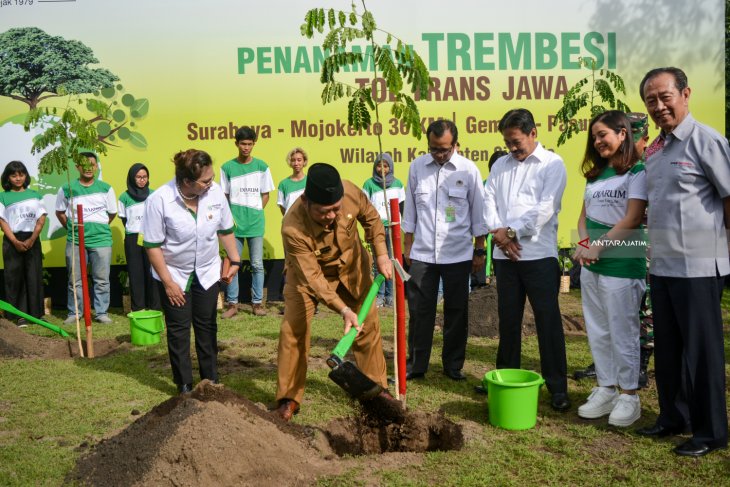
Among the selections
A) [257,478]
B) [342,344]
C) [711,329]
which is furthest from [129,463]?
[711,329]

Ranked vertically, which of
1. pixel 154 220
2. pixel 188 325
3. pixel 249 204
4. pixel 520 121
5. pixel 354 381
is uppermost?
pixel 520 121

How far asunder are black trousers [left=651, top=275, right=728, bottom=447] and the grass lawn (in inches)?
8.3

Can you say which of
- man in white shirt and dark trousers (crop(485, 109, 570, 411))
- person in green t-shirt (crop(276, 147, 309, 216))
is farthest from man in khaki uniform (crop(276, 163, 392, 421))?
person in green t-shirt (crop(276, 147, 309, 216))

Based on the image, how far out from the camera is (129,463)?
3889 millimetres

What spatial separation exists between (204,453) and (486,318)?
15.5 feet

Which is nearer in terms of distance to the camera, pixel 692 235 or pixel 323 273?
pixel 692 235

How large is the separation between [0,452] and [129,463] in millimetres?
1192

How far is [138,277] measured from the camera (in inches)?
381

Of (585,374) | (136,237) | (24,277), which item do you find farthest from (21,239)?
(585,374)

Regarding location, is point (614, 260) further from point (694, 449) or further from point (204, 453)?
point (204, 453)

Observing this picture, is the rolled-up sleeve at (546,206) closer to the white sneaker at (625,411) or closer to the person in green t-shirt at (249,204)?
the white sneaker at (625,411)

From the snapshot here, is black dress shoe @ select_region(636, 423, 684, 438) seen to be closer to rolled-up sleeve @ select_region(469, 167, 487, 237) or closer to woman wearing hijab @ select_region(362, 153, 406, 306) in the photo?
rolled-up sleeve @ select_region(469, 167, 487, 237)

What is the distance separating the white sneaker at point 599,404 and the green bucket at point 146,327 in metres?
4.53

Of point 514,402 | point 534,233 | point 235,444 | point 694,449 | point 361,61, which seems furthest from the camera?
point 534,233
